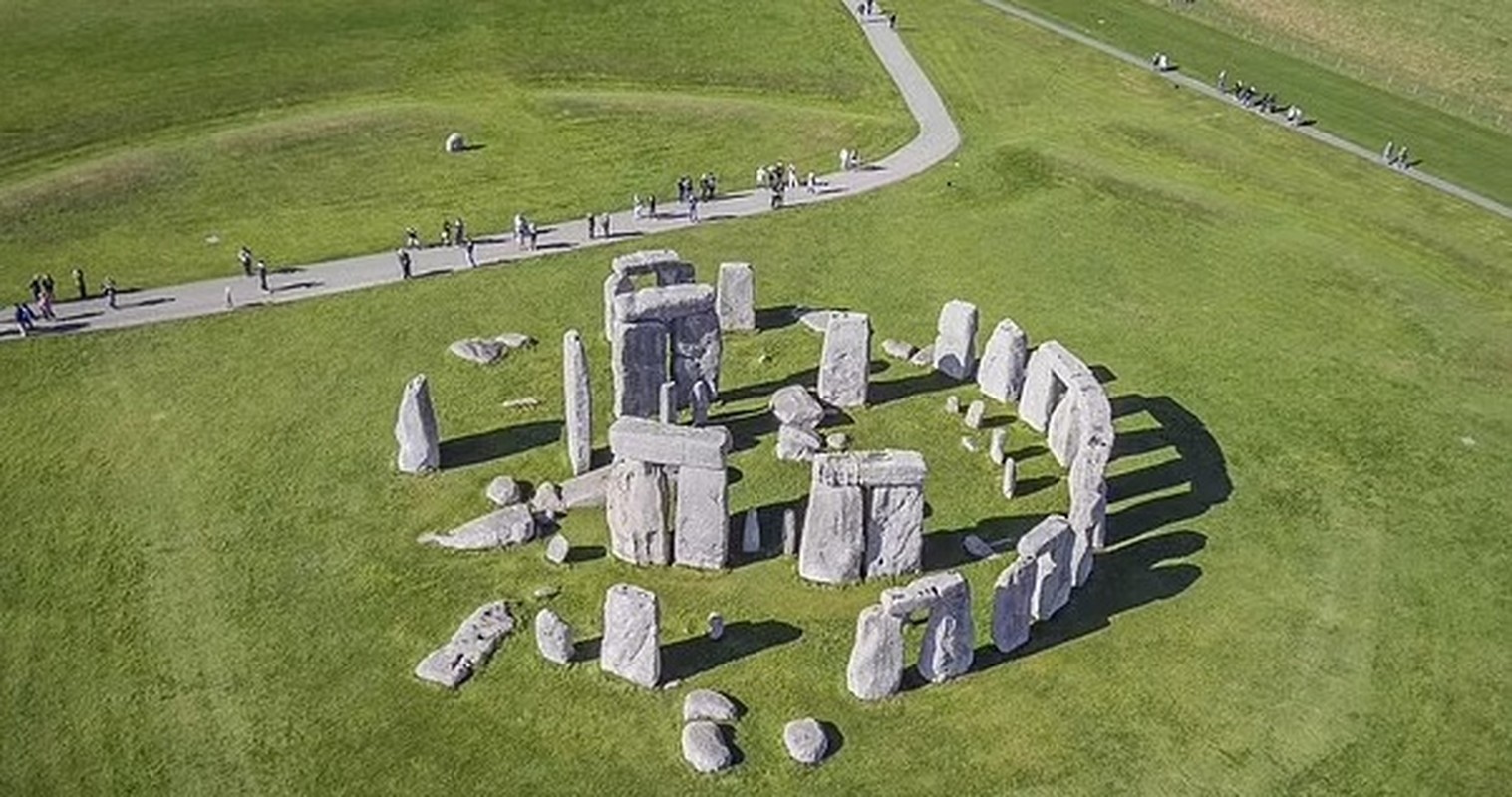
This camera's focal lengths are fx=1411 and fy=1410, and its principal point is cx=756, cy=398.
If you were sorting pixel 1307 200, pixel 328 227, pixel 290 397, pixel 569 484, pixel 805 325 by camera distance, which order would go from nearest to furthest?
1. pixel 569 484
2. pixel 290 397
3. pixel 805 325
4. pixel 328 227
5. pixel 1307 200

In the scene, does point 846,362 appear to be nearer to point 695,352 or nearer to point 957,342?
point 957,342

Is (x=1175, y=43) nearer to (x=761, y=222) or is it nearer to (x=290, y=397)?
(x=761, y=222)

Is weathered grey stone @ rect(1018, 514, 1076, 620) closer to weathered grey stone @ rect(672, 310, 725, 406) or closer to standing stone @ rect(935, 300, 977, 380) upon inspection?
standing stone @ rect(935, 300, 977, 380)

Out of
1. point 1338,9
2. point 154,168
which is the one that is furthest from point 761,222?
point 1338,9

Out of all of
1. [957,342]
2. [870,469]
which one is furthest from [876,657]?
[957,342]

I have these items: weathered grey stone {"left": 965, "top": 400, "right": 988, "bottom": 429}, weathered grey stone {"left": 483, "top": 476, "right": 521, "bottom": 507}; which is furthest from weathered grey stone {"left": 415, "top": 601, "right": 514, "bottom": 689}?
weathered grey stone {"left": 965, "top": 400, "right": 988, "bottom": 429}

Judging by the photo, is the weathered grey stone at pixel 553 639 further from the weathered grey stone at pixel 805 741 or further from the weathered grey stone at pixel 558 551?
the weathered grey stone at pixel 805 741

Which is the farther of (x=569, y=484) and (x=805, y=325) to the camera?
(x=805, y=325)
